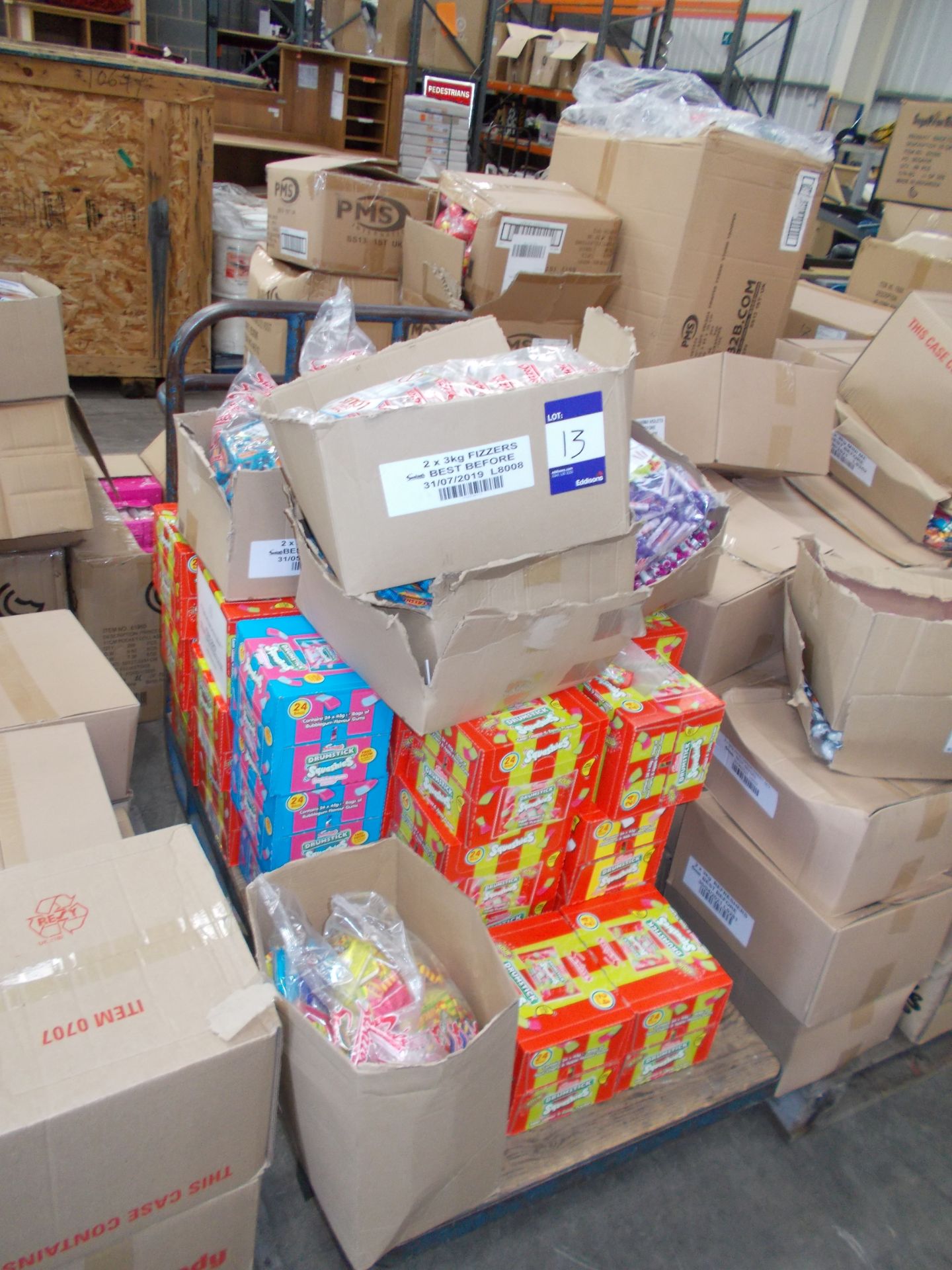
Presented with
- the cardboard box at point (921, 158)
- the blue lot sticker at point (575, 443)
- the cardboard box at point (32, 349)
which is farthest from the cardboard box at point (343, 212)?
the cardboard box at point (921, 158)

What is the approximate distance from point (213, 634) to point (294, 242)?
149 centimetres

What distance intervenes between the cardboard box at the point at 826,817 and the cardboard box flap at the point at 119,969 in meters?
0.96

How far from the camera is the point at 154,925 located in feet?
3.41

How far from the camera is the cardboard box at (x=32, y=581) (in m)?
2.11

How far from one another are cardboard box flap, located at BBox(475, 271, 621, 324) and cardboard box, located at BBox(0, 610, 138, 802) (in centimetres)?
118

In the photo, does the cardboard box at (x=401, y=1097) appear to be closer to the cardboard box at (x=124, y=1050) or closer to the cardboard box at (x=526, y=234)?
the cardboard box at (x=124, y=1050)

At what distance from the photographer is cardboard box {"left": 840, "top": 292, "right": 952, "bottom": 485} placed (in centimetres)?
206

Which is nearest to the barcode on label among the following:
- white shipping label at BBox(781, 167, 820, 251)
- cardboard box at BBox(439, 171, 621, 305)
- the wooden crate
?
cardboard box at BBox(439, 171, 621, 305)

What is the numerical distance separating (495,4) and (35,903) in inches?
309

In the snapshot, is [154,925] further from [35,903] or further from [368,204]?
[368,204]

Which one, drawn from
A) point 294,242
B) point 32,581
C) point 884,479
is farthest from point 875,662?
point 294,242

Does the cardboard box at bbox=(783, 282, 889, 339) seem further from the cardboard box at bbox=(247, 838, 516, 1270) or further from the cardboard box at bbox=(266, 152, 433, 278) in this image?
the cardboard box at bbox=(247, 838, 516, 1270)

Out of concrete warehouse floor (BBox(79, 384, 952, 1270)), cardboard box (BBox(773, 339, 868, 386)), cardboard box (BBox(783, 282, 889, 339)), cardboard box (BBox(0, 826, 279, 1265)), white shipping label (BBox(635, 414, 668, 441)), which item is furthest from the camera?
cardboard box (BBox(783, 282, 889, 339))

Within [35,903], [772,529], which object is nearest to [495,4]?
[772,529]
